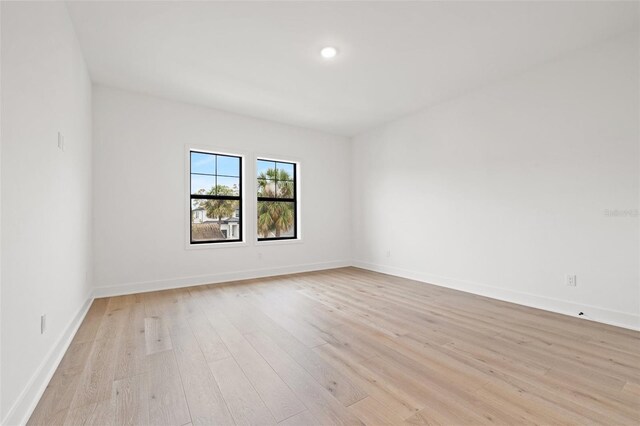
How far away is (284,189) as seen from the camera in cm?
551

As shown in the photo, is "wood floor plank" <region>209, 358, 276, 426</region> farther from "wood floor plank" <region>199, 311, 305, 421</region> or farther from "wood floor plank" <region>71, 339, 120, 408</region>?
"wood floor plank" <region>71, 339, 120, 408</region>

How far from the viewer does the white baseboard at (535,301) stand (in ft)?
9.04

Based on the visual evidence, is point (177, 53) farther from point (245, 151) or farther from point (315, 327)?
point (315, 327)

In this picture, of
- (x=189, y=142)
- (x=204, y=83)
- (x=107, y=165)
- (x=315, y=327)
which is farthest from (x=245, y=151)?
(x=315, y=327)

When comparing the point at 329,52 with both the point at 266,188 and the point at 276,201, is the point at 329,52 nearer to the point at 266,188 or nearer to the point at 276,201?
the point at 266,188

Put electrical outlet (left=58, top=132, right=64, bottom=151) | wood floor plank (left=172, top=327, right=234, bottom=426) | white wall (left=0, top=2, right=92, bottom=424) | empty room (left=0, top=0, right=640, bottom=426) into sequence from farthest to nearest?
electrical outlet (left=58, top=132, right=64, bottom=151), empty room (left=0, top=0, right=640, bottom=426), wood floor plank (left=172, top=327, right=234, bottom=426), white wall (left=0, top=2, right=92, bottom=424)

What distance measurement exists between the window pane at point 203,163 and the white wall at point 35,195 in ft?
6.04

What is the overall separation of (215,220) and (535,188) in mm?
4366

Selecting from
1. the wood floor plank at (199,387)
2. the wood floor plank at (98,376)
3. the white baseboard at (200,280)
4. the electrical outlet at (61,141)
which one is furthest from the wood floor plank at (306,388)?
the white baseboard at (200,280)

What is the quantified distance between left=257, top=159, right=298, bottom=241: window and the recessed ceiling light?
246cm

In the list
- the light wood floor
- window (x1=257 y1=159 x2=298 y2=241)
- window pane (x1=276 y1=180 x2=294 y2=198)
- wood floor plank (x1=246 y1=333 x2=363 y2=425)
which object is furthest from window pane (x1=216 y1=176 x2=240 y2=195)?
wood floor plank (x1=246 y1=333 x2=363 y2=425)

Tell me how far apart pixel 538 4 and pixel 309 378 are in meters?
3.30

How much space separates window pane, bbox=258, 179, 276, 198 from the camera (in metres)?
5.22

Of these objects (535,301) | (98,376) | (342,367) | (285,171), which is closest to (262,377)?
(342,367)
